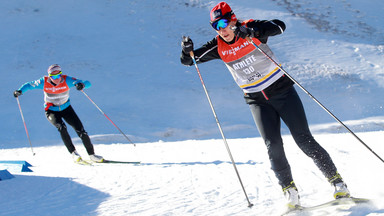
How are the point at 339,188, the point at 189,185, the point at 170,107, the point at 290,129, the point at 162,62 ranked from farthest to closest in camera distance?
the point at 162,62, the point at 170,107, the point at 189,185, the point at 290,129, the point at 339,188

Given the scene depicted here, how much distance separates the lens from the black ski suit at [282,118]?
3.49 m

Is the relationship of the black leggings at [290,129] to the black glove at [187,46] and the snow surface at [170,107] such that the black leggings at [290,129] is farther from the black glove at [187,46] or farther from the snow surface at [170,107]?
the black glove at [187,46]

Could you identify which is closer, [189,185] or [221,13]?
[221,13]

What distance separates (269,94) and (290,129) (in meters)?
0.38

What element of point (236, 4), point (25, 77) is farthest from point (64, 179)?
point (236, 4)

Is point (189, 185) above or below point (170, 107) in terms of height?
below

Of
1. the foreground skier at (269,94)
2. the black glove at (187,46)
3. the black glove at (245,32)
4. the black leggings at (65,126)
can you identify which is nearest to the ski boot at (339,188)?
the foreground skier at (269,94)

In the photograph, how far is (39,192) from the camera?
505cm

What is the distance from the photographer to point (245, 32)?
11.4 ft

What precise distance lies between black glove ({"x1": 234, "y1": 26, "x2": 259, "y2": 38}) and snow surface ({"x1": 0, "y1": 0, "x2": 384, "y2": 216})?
1674mm

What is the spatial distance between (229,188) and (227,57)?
1.69 meters

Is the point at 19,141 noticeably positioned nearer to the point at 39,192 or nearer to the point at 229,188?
the point at 39,192

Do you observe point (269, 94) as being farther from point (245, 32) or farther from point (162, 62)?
point (162, 62)

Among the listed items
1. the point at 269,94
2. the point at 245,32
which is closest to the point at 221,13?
the point at 245,32
